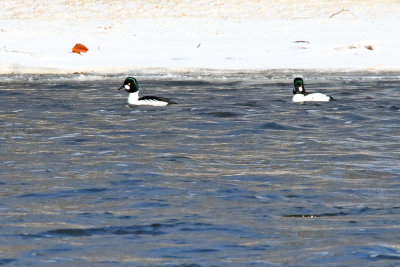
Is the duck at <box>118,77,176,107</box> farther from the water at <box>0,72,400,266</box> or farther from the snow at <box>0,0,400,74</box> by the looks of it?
the snow at <box>0,0,400,74</box>

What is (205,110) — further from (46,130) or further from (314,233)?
(314,233)

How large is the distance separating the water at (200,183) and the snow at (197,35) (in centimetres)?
795

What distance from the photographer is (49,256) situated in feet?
24.7

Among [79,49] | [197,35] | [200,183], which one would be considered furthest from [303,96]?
[197,35]

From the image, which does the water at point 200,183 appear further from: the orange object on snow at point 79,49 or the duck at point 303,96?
the orange object on snow at point 79,49

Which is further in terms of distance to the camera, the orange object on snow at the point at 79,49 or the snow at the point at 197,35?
the orange object on snow at the point at 79,49

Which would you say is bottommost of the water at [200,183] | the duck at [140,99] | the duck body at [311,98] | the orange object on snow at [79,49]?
the water at [200,183]

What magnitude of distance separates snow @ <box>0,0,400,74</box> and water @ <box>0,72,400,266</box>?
7948mm

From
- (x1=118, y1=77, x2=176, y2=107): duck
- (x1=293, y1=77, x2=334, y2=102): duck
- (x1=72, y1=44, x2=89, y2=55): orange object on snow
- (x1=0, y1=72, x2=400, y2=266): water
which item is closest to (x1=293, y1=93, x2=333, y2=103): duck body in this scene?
(x1=293, y1=77, x2=334, y2=102): duck

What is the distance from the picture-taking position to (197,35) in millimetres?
33344

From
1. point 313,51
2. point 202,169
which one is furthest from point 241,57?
point 202,169

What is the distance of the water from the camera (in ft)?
25.4

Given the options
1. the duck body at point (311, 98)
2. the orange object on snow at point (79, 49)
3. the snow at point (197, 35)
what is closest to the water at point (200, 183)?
the duck body at point (311, 98)

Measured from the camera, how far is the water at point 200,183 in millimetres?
7738
